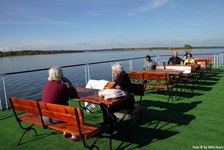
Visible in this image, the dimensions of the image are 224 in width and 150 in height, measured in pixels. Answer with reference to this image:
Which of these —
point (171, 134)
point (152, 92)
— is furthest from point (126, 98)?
point (152, 92)

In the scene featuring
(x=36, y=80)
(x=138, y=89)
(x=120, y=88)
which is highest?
(x=120, y=88)

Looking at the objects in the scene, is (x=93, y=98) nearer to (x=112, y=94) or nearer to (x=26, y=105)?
(x=112, y=94)

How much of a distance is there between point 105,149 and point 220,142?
71.0 inches

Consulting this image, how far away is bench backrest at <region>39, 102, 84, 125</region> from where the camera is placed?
290cm

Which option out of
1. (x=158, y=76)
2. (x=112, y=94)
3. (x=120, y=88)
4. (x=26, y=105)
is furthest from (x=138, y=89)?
(x=26, y=105)

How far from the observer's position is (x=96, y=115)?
5.14 meters

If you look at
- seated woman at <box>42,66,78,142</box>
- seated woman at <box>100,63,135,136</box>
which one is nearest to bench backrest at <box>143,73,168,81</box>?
seated woman at <box>100,63,135,136</box>

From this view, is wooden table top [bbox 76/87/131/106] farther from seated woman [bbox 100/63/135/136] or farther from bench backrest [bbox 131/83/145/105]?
bench backrest [bbox 131/83/145/105]

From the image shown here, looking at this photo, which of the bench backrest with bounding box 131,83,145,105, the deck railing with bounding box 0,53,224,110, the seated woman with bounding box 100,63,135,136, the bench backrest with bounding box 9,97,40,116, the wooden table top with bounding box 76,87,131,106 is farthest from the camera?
the deck railing with bounding box 0,53,224,110

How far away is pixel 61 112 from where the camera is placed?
3.04 metres

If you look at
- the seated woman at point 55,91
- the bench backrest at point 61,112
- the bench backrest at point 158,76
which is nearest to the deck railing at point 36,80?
the seated woman at point 55,91

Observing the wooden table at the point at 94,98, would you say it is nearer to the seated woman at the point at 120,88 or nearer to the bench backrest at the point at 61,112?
the seated woman at the point at 120,88

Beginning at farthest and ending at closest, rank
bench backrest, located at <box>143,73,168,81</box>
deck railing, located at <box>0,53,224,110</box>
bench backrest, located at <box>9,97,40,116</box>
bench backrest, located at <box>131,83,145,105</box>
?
deck railing, located at <box>0,53,224,110</box>, bench backrest, located at <box>143,73,168,81</box>, bench backrest, located at <box>131,83,145,105</box>, bench backrest, located at <box>9,97,40,116</box>

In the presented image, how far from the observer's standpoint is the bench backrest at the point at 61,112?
9.53 ft
